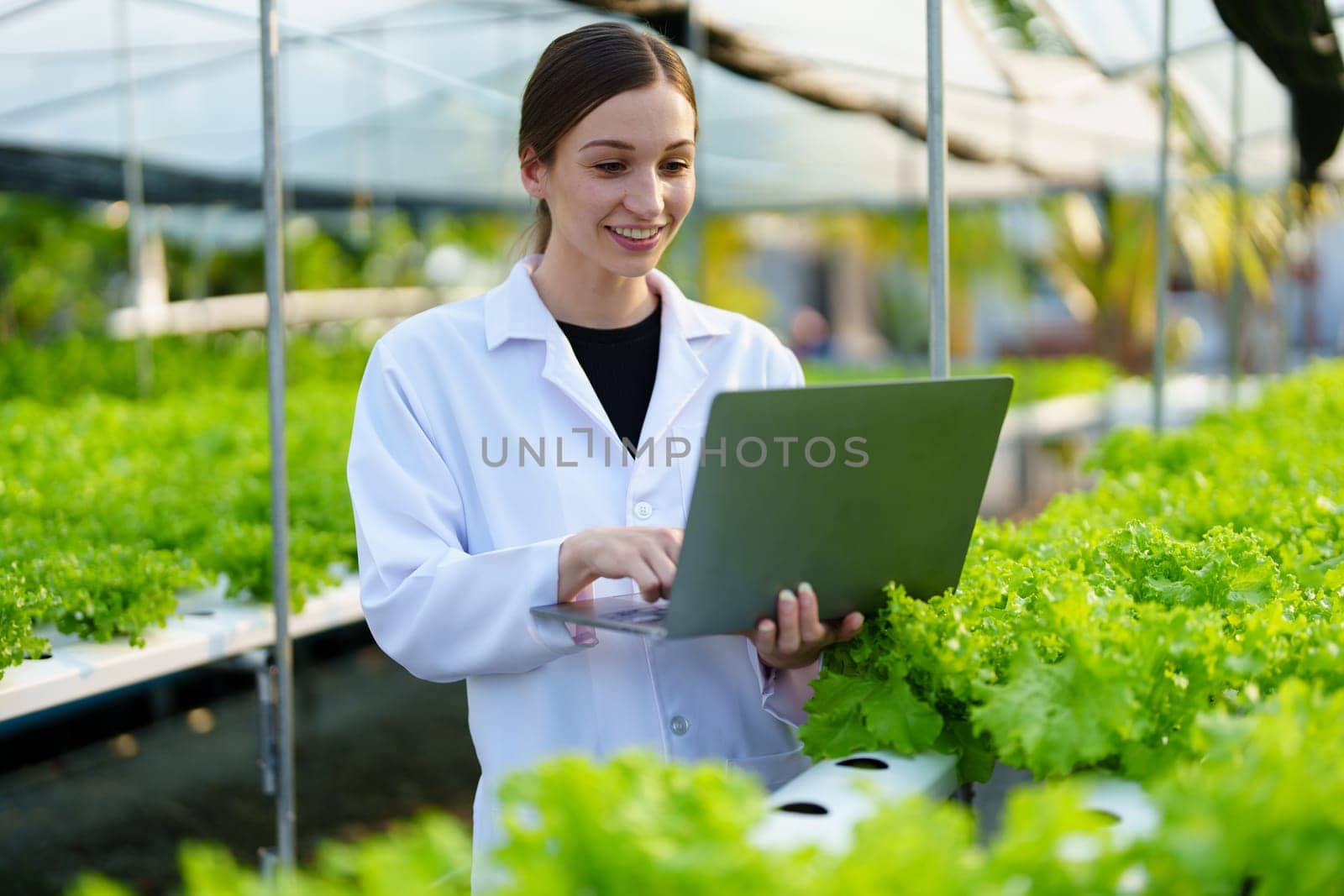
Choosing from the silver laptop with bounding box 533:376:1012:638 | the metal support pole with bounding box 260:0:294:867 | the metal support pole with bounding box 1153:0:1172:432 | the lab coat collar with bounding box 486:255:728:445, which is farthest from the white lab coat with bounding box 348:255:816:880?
the metal support pole with bounding box 1153:0:1172:432

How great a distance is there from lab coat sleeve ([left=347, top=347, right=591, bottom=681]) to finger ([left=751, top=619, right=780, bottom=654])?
0.99 ft

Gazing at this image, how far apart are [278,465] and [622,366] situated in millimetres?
1144

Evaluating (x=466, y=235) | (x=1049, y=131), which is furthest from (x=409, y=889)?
(x=466, y=235)

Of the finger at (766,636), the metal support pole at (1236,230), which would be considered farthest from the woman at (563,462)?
the metal support pole at (1236,230)

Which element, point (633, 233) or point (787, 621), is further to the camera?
point (633, 233)

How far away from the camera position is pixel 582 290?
2.30 metres

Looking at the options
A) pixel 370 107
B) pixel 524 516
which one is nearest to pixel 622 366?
pixel 524 516

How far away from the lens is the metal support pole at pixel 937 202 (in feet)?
8.57

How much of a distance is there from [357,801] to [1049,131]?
895 centimetres

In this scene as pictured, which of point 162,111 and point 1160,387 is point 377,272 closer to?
point 162,111

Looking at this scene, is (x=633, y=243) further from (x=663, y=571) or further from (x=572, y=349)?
(x=663, y=571)

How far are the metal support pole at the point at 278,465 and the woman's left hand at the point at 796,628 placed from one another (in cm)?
156

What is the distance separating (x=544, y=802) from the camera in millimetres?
1159

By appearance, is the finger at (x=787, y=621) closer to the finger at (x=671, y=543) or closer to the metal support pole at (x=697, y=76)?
the finger at (x=671, y=543)
